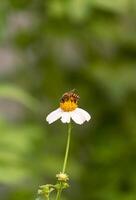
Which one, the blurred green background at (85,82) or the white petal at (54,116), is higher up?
the blurred green background at (85,82)

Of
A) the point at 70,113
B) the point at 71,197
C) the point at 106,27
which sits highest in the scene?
the point at 106,27

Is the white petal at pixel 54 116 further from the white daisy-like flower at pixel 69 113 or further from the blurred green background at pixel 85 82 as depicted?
the blurred green background at pixel 85 82

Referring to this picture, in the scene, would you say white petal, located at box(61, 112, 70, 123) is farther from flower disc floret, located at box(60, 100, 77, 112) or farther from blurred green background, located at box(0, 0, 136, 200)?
blurred green background, located at box(0, 0, 136, 200)

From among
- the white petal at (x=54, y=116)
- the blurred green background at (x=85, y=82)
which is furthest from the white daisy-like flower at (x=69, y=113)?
the blurred green background at (x=85, y=82)

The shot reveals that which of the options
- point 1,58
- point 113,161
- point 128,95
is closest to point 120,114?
point 128,95

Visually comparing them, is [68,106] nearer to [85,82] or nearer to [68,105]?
[68,105]

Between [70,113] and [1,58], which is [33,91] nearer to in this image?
[1,58]
